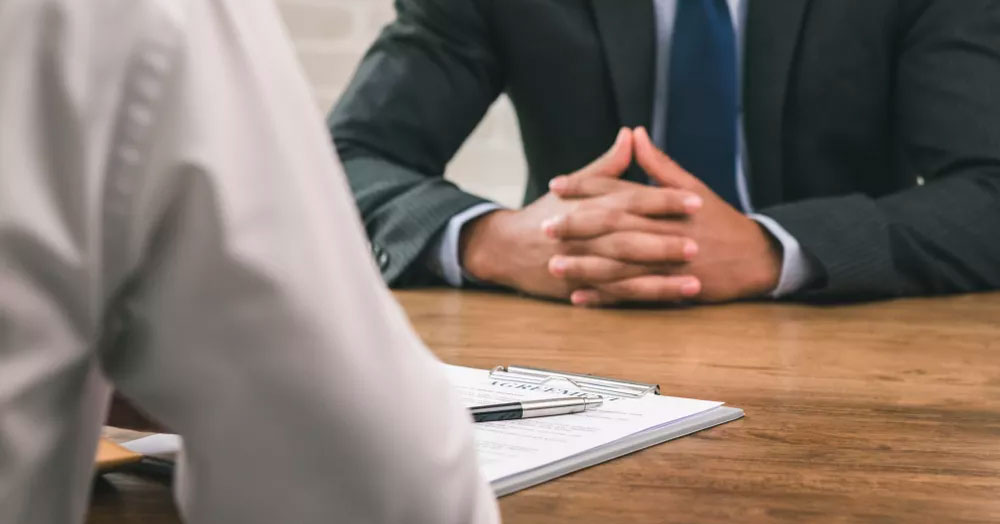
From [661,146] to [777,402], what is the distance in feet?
3.01

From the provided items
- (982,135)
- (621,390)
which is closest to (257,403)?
(621,390)

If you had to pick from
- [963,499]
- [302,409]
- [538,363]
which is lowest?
Result: [538,363]

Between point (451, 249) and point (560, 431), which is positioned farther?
point (451, 249)

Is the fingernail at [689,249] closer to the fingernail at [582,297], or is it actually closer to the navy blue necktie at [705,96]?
the fingernail at [582,297]

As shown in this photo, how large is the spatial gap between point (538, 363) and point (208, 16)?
0.56m

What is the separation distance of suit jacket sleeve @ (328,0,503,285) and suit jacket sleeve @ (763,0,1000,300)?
18.6 inches

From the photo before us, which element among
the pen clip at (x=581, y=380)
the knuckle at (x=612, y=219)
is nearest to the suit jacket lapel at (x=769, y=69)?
the knuckle at (x=612, y=219)

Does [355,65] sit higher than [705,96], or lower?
lower

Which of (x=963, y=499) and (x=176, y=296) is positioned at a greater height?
(x=176, y=296)

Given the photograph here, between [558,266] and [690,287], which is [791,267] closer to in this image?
[690,287]

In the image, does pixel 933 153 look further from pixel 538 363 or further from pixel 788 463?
pixel 788 463

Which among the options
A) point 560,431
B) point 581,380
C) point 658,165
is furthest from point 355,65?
point 560,431

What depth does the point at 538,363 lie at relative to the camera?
2.64 feet

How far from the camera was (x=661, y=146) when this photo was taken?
1.56 m
